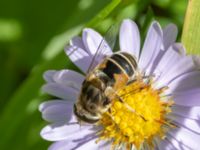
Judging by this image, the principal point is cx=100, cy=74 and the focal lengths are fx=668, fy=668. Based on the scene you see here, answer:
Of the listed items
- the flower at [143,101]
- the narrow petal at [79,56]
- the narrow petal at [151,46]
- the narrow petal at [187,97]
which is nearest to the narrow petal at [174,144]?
the flower at [143,101]

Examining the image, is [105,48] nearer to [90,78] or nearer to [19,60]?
[90,78]

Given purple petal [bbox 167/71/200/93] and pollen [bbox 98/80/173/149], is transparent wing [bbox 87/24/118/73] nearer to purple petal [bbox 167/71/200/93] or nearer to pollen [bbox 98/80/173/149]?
pollen [bbox 98/80/173/149]

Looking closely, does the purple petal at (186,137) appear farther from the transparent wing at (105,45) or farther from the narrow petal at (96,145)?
the transparent wing at (105,45)

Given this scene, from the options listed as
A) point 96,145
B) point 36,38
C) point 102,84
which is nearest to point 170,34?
point 102,84

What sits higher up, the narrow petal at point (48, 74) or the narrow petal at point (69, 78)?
the narrow petal at point (48, 74)

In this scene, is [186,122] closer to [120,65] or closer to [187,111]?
[187,111]

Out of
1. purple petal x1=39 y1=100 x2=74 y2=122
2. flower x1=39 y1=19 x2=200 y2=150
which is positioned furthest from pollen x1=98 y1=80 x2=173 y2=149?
purple petal x1=39 y1=100 x2=74 y2=122

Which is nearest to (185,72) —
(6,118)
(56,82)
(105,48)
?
(105,48)
